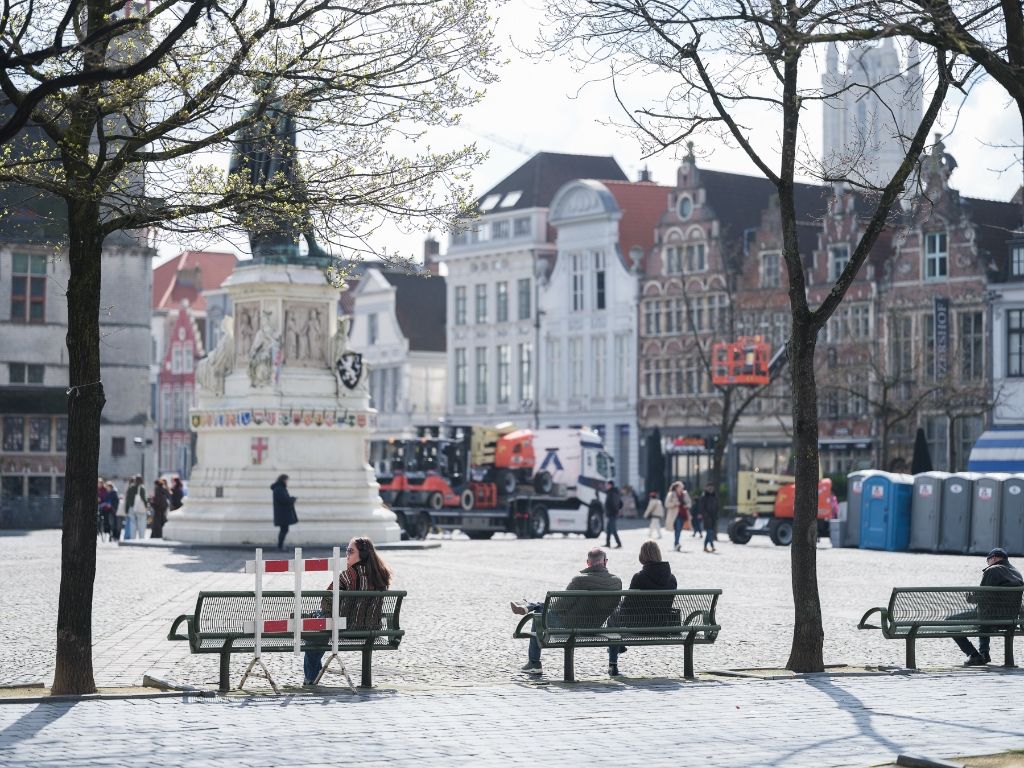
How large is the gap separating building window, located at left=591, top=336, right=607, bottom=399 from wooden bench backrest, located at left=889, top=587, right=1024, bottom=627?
64.9m

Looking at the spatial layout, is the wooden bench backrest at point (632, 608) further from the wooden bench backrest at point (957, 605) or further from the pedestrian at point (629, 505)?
the pedestrian at point (629, 505)

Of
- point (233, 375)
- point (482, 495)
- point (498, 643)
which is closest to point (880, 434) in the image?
point (482, 495)

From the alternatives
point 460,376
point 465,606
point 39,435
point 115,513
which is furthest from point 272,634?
point 460,376

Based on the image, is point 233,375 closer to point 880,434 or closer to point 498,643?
point 498,643

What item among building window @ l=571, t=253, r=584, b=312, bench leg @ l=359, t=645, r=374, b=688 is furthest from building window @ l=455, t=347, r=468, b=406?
bench leg @ l=359, t=645, r=374, b=688

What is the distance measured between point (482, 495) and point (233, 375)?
13861 millimetres

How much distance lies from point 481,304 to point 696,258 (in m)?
14.9

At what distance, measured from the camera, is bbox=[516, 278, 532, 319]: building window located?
87.3 m

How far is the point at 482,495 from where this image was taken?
53750 millimetres

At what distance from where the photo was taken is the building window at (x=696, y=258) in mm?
77750

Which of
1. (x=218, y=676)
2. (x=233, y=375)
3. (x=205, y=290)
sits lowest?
(x=218, y=676)

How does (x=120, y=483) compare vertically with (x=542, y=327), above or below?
below

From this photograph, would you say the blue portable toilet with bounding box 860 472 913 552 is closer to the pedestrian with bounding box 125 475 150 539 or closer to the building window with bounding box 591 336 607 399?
the pedestrian with bounding box 125 475 150 539

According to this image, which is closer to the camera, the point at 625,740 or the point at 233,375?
the point at 625,740
